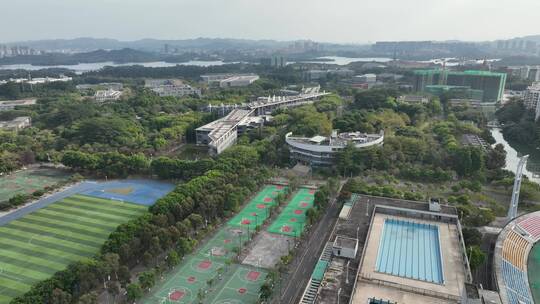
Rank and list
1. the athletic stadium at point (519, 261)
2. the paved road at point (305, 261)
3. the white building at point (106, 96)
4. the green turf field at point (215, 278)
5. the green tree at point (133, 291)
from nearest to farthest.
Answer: the athletic stadium at point (519, 261)
the green tree at point (133, 291)
the green turf field at point (215, 278)
the paved road at point (305, 261)
the white building at point (106, 96)

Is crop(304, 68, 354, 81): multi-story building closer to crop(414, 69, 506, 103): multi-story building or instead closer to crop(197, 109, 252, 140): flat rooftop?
crop(414, 69, 506, 103): multi-story building

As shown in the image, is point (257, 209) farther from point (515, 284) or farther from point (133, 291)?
point (515, 284)

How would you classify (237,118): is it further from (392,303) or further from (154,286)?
(392,303)

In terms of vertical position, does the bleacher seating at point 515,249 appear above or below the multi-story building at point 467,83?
below

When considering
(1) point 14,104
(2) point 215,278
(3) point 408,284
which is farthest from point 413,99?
(1) point 14,104

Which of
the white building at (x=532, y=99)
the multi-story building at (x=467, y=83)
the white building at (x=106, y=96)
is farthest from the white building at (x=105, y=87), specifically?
the white building at (x=532, y=99)

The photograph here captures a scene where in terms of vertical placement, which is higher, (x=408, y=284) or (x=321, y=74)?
(x=321, y=74)

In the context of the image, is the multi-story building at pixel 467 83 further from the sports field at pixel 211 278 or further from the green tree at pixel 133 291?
the green tree at pixel 133 291

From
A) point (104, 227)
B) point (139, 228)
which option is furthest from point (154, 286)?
point (104, 227)

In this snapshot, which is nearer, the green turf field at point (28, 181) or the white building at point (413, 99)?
the green turf field at point (28, 181)
